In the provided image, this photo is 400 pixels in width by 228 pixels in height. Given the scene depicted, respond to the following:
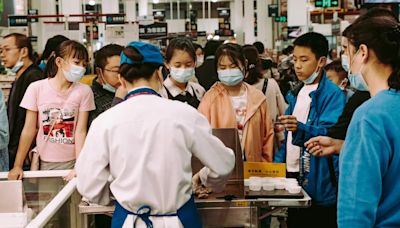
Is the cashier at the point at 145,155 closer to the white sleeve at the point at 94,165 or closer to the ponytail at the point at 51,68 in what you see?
the white sleeve at the point at 94,165

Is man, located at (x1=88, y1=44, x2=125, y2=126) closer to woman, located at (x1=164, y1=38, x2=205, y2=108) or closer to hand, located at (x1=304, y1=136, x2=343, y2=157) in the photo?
woman, located at (x1=164, y1=38, x2=205, y2=108)

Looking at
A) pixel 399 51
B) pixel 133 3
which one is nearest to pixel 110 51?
pixel 399 51

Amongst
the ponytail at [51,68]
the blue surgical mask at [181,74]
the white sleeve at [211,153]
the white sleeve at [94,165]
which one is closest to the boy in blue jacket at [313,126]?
the white sleeve at [211,153]

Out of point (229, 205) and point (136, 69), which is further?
point (229, 205)

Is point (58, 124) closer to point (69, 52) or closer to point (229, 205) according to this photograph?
point (69, 52)

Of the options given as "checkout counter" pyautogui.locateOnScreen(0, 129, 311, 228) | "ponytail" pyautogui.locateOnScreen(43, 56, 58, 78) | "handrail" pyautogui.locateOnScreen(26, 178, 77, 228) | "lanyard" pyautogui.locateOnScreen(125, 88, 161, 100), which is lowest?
"checkout counter" pyautogui.locateOnScreen(0, 129, 311, 228)

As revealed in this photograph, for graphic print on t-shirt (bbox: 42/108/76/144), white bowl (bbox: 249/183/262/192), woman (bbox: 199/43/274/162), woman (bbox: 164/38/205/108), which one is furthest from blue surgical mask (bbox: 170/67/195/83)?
white bowl (bbox: 249/183/262/192)

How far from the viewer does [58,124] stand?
4.26 m

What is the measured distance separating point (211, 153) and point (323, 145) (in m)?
0.78

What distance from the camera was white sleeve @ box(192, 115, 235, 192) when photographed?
279cm

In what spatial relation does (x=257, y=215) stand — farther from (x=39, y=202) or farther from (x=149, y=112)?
(x=39, y=202)

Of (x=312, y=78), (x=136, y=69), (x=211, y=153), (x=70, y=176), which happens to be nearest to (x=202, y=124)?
(x=211, y=153)

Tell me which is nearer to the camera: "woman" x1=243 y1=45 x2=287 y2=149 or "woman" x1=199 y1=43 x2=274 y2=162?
"woman" x1=199 y1=43 x2=274 y2=162

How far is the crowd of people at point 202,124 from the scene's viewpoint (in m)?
2.16
